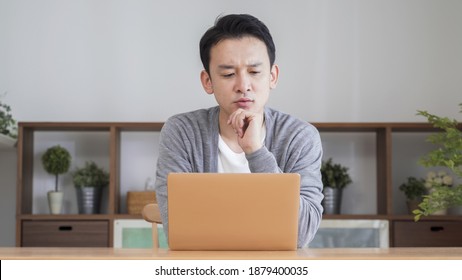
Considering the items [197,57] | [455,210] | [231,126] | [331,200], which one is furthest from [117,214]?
[231,126]

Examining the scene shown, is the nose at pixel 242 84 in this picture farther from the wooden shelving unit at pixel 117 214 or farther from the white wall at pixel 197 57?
the white wall at pixel 197 57

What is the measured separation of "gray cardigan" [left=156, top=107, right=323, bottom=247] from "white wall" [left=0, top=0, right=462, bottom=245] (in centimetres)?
266

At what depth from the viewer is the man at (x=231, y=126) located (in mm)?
2449

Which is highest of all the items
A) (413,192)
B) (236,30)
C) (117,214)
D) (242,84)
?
(236,30)

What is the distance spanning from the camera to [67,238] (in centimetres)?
492

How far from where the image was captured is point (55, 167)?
5016 mm

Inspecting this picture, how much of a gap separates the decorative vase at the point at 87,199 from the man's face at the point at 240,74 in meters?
2.63

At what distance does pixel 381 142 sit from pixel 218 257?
11.8 ft

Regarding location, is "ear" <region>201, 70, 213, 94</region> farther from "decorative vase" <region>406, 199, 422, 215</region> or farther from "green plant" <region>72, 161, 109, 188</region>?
"decorative vase" <region>406, 199, 422, 215</region>

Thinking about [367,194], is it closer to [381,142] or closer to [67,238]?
[381,142]

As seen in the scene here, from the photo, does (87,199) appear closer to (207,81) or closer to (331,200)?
(331,200)

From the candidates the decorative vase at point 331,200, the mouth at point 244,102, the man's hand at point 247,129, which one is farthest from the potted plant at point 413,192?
the man's hand at point 247,129

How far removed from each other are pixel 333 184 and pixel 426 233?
611mm

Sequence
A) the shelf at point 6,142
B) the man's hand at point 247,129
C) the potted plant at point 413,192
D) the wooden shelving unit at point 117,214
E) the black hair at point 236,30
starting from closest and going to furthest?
the man's hand at point 247,129 < the black hair at point 236,30 < the shelf at point 6,142 < the wooden shelving unit at point 117,214 < the potted plant at point 413,192
